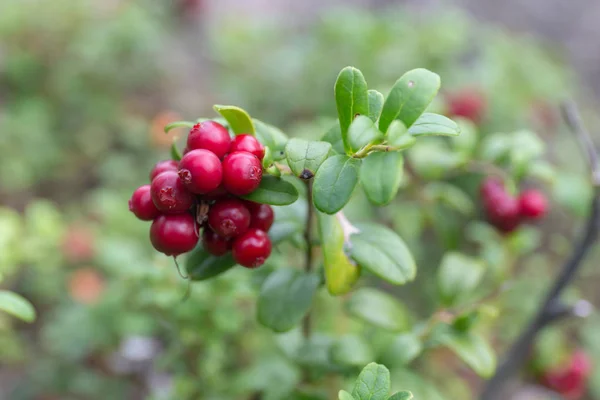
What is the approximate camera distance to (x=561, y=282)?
148 centimetres

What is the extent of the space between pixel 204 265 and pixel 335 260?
0.26 meters

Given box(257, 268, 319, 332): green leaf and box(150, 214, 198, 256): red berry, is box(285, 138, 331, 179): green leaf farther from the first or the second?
box(257, 268, 319, 332): green leaf

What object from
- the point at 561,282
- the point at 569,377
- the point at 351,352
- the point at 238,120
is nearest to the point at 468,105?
→ the point at 561,282

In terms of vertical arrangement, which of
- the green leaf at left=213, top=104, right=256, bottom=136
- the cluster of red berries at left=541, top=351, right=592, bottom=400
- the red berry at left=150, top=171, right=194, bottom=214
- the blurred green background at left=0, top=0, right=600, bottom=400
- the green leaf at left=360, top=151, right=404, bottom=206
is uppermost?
the green leaf at left=213, top=104, right=256, bottom=136

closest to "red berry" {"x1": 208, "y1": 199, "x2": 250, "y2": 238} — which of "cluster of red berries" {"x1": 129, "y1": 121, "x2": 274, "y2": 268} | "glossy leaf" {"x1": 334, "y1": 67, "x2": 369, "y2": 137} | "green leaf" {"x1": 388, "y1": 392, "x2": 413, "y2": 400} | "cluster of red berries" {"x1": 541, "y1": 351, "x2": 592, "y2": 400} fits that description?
"cluster of red berries" {"x1": 129, "y1": 121, "x2": 274, "y2": 268}

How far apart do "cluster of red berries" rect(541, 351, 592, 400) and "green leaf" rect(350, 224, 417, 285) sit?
142 cm

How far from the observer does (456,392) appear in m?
2.04

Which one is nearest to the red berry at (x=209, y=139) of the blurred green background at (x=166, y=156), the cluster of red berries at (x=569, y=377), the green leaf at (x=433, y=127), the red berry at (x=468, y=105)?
the green leaf at (x=433, y=127)

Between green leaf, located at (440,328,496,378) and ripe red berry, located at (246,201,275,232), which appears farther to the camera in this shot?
green leaf, located at (440,328,496,378)

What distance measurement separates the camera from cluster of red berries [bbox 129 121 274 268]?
841mm

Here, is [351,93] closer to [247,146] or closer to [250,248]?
[247,146]

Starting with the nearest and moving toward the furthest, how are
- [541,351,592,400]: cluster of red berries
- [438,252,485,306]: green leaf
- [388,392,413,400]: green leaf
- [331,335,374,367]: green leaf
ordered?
[388,392,413,400]: green leaf, [331,335,374,367]: green leaf, [438,252,485,306]: green leaf, [541,351,592,400]: cluster of red berries

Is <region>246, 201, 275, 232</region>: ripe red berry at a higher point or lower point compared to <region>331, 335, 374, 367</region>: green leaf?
higher

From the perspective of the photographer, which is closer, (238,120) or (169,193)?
(169,193)
